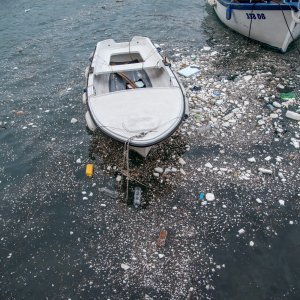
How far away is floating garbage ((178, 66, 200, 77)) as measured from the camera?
1099cm

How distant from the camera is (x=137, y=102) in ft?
25.0

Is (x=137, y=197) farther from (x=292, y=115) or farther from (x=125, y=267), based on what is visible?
(x=292, y=115)

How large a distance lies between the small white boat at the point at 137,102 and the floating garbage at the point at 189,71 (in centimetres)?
147

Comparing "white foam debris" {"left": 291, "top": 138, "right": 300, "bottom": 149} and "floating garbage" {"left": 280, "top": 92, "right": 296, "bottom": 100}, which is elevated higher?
"floating garbage" {"left": 280, "top": 92, "right": 296, "bottom": 100}

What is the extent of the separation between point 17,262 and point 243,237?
456cm

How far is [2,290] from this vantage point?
5641 mm

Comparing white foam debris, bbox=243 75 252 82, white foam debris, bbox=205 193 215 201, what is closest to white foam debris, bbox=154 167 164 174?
white foam debris, bbox=205 193 215 201

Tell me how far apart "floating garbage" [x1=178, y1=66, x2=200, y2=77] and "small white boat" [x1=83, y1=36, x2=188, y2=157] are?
57.9 inches

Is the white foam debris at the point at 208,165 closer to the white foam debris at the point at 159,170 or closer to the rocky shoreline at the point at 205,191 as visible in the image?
the rocky shoreline at the point at 205,191

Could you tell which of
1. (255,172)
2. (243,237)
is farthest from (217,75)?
(243,237)

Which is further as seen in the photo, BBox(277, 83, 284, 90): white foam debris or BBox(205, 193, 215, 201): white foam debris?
BBox(277, 83, 284, 90): white foam debris

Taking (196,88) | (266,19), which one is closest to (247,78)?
(196,88)

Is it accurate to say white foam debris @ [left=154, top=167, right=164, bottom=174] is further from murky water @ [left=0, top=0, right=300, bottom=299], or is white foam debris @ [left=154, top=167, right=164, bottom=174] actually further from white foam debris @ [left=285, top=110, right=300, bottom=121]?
white foam debris @ [left=285, top=110, right=300, bottom=121]

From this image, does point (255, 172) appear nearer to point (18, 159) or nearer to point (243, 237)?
point (243, 237)
